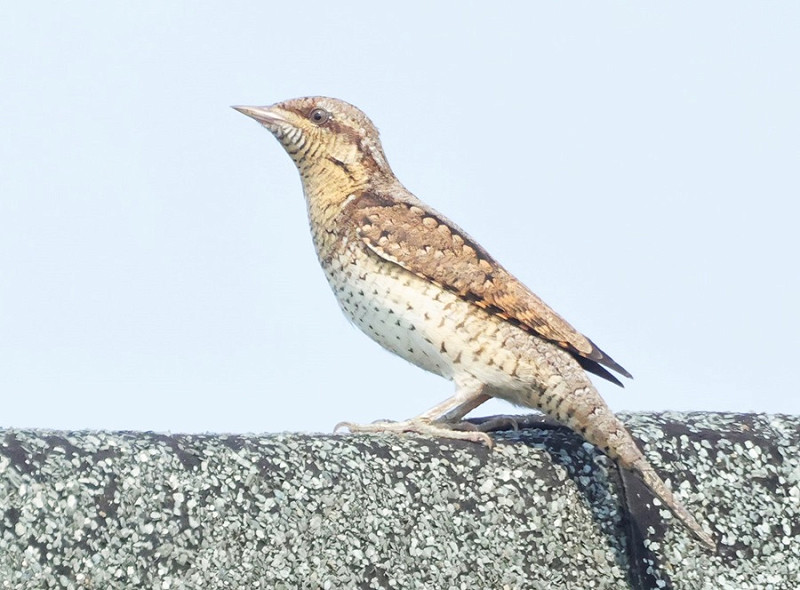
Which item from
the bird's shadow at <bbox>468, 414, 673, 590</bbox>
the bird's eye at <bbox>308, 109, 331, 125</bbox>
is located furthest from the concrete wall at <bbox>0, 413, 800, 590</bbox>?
the bird's eye at <bbox>308, 109, 331, 125</bbox>

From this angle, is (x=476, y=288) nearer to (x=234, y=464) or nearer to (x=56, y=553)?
(x=234, y=464)

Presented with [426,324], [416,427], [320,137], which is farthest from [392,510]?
[320,137]

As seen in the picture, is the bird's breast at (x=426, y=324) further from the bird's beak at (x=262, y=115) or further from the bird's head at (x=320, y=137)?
the bird's beak at (x=262, y=115)

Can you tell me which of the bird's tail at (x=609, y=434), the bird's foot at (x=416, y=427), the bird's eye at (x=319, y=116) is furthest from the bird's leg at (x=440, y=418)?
the bird's eye at (x=319, y=116)

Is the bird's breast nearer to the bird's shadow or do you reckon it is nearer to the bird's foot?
Result: the bird's foot

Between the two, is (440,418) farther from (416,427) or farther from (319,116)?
(319,116)

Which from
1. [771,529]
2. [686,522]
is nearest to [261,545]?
[686,522]

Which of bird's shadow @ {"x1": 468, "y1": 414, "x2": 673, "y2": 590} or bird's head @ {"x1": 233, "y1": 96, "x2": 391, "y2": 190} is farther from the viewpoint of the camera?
bird's head @ {"x1": 233, "y1": 96, "x2": 391, "y2": 190}
